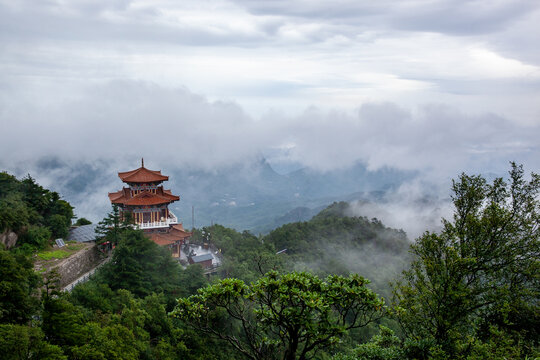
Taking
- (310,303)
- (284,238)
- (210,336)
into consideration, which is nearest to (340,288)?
(310,303)

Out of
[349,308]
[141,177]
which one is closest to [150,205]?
[141,177]

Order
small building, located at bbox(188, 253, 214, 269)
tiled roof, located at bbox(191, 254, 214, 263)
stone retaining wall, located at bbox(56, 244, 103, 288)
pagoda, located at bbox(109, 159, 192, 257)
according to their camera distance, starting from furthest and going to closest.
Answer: small building, located at bbox(188, 253, 214, 269) → tiled roof, located at bbox(191, 254, 214, 263) → pagoda, located at bbox(109, 159, 192, 257) → stone retaining wall, located at bbox(56, 244, 103, 288)

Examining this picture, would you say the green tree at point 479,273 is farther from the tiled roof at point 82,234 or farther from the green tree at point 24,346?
the tiled roof at point 82,234

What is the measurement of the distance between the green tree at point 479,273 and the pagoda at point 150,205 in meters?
27.1

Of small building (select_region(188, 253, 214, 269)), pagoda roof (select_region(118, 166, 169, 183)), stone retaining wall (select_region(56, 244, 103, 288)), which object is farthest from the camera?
small building (select_region(188, 253, 214, 269))

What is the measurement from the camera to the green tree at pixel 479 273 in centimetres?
1275

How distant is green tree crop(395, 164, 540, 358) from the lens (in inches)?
502

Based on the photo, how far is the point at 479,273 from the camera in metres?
13.8

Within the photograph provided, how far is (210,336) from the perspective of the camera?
2109 centimetres

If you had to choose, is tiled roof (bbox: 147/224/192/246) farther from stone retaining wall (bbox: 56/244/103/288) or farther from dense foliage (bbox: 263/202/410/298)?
dense foliage (bbox: 263/202/410/298)

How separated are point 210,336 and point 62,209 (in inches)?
833

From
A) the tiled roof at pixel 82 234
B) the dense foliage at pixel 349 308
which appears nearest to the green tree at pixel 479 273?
the dense foliage at pixel 349 308

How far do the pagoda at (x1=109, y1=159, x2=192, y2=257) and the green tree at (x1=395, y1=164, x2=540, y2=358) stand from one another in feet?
88.9

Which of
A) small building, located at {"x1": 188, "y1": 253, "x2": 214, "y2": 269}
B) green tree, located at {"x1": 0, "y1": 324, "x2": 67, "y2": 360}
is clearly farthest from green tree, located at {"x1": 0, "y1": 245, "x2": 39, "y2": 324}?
small building, located at {"x1": 188, "y1": 253, "x2": 214, "y2": 269}
